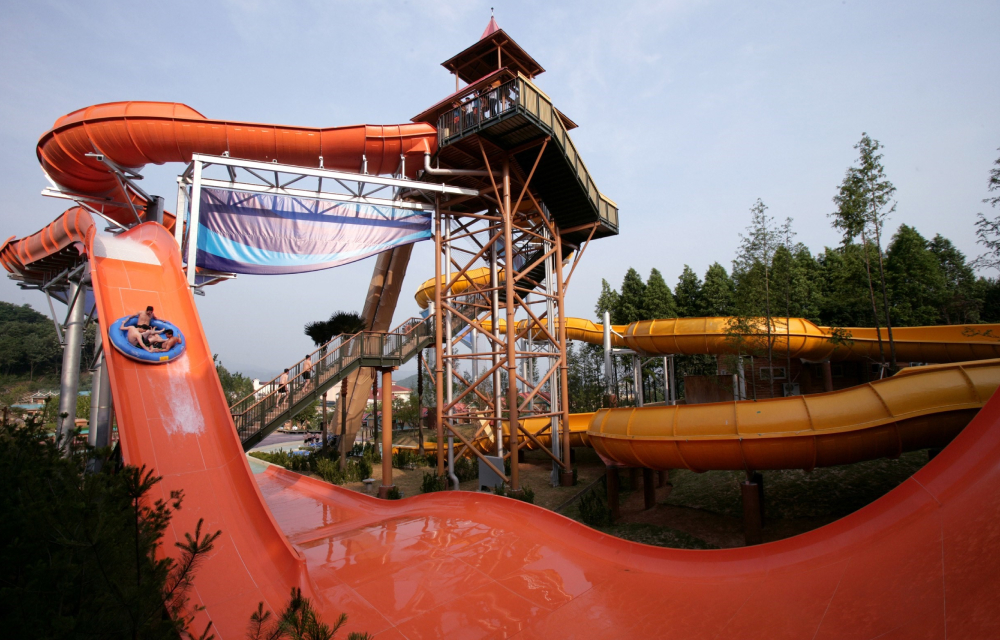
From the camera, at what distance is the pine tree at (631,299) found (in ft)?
132

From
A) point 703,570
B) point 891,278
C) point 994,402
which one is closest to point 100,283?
point 703,570

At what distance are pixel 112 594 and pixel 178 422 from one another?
18.7 ft

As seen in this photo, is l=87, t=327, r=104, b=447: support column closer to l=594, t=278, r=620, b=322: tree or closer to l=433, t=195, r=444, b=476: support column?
l=433, t=195, r=444, b=476: support column

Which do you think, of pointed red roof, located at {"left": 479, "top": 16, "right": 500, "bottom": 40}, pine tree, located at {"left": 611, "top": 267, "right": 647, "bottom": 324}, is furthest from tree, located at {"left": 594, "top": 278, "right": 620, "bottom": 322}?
pointed red roof, located at {"left": 479, "top": 16, "right": 500, "bottom": 40}

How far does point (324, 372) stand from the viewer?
15727mm

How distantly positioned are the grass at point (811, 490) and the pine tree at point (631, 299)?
86.0 feet

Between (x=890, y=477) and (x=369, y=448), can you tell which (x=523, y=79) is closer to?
(x=890, y=477)

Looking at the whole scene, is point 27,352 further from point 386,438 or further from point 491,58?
point 491,58

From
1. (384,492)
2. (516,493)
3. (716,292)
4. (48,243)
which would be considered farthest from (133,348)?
(716,292)

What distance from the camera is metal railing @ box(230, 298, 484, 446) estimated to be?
1479 centimetres

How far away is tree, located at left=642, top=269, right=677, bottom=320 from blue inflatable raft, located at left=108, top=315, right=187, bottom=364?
34.8m

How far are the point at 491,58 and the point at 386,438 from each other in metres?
13.6

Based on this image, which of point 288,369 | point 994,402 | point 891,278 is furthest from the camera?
point 891,278

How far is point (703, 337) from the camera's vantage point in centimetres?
2073
